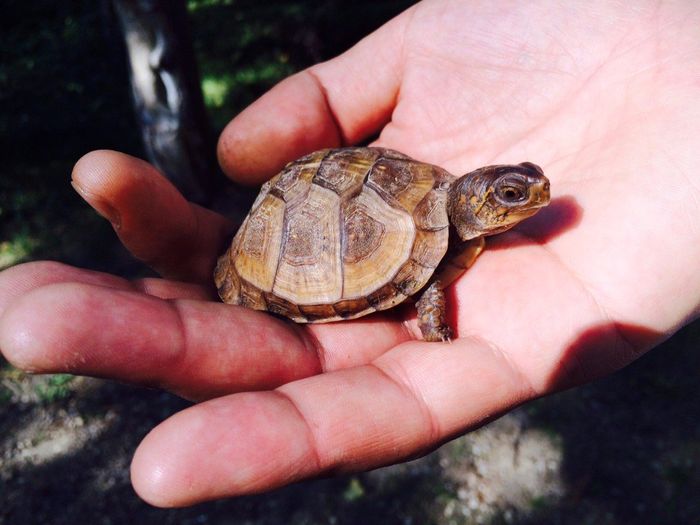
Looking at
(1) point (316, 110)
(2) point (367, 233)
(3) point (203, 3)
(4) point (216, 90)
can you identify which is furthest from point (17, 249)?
(3) point (203, 3)

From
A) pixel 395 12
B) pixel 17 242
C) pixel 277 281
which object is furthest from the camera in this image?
pixel 395 12

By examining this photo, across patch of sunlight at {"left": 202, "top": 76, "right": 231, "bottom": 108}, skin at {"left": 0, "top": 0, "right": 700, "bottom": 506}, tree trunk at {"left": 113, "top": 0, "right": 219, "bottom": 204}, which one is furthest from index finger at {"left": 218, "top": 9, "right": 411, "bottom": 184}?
patch of sunlight at {"left": 202, "top": 76, "right": 231, "bottom": 108}

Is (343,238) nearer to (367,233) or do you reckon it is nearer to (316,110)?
(367,233)

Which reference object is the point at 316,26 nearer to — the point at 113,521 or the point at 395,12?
the point at 395,12

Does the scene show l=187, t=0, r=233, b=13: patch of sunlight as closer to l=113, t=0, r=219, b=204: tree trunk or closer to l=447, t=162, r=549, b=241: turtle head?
l=113, t=0, r=219, b=204: tree trunk

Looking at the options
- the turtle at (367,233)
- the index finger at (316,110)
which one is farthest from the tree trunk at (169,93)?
the turtle at (367,233)

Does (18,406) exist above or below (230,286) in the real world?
below

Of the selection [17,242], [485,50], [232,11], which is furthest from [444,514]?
[232,11]

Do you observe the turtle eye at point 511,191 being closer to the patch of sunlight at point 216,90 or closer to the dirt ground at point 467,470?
the dirt ground at point 467,470
